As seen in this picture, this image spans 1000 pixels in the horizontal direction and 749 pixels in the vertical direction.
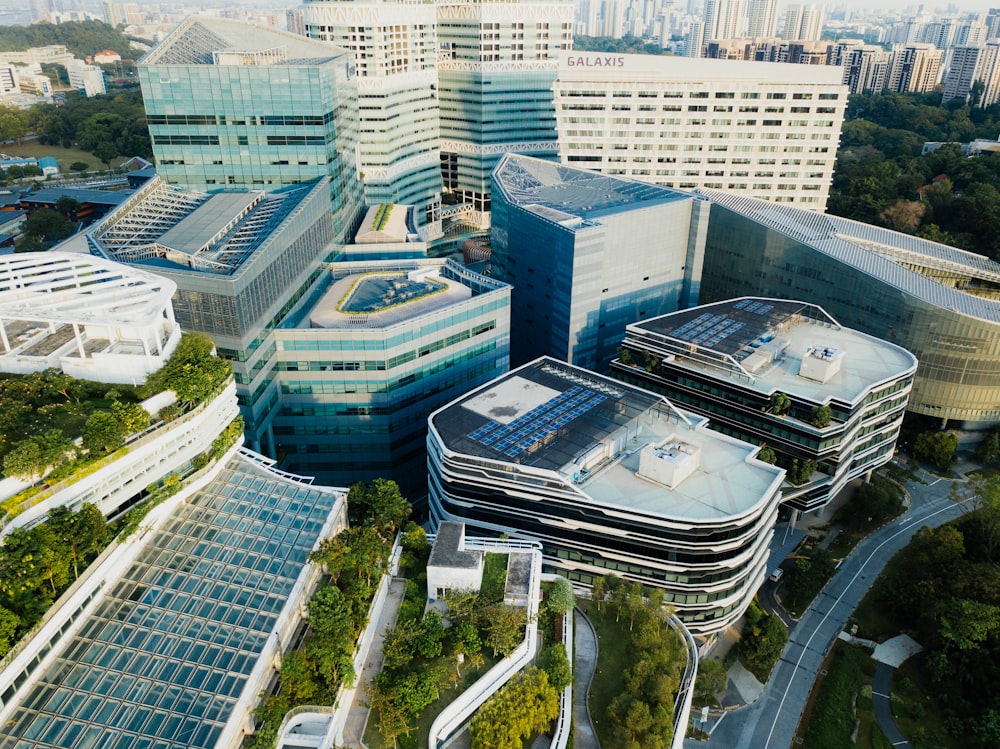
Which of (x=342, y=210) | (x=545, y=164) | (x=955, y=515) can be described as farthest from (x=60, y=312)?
(x=955, y=515)

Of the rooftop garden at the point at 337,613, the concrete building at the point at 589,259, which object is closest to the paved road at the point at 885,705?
the rooftop garden at the point at 337,613

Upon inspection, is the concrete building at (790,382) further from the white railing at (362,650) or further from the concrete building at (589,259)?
the white railing at (362,650)

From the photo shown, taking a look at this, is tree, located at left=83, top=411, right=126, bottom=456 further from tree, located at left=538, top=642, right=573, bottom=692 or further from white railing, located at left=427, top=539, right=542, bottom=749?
tree, located at left=538, top=642, right=573, bottom=692

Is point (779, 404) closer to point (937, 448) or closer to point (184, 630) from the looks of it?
point (937, 448)

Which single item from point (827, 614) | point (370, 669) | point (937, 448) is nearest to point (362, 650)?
point (370, 669)

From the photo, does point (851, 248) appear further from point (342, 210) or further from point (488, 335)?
point (342, 210)

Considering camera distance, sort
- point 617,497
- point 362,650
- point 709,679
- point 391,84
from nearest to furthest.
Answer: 1. point 362,650
2. point 709,679
3. point 617,497
4. point 391,84
